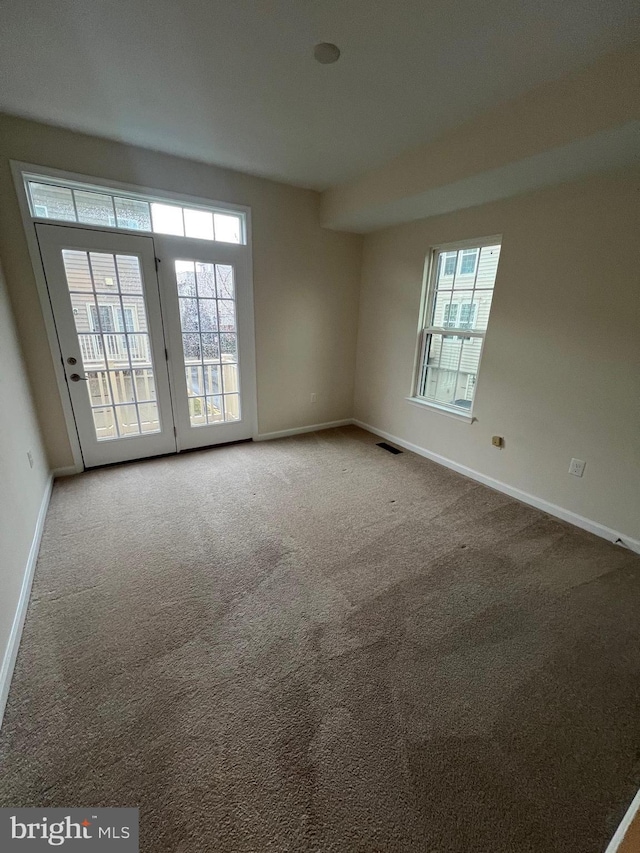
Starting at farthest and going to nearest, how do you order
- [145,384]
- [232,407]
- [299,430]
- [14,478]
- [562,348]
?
[299,430], [232,407], [145,384], [562,348], [14,478]

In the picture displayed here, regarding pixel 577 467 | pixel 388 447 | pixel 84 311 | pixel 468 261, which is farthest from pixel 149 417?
pixel 577 467

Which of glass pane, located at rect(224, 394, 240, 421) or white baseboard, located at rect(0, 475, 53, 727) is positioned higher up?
glass pane, located at rect(224, 394, 240, 421)

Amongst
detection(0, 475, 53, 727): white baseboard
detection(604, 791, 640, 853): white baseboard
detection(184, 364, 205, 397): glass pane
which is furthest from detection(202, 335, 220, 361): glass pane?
detection(604, 791, 640, 853): white baseboard

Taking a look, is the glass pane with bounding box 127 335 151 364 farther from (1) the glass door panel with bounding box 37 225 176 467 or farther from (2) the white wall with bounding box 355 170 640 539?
(2) the white wall with bounding box 355 170 640 539

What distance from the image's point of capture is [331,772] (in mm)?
1148

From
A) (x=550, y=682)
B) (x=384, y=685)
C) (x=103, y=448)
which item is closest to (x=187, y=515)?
(x=103, y=448)

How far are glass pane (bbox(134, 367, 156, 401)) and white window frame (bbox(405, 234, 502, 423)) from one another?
2617 millimetres

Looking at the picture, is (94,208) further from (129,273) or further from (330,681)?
(330,681)

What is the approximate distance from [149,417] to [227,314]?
1.27 m

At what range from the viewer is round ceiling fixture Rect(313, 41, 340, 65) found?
164 cm

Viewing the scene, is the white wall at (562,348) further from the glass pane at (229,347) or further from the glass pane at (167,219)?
the glass pane at (167,219)

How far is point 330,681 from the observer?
1.43 m

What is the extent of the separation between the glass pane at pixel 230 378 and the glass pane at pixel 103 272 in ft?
3.82

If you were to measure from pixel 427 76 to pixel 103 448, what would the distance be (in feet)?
11.7
